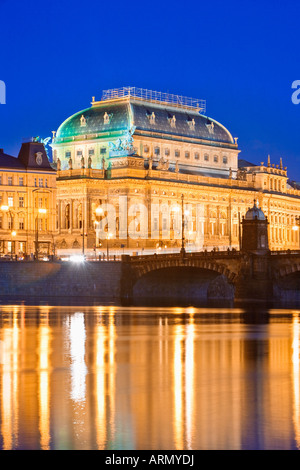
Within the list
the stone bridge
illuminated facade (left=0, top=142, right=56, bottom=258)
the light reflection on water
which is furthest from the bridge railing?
the light reflection on water

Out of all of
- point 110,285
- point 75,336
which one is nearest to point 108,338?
point 75,336

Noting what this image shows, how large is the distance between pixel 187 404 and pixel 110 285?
93.1 m

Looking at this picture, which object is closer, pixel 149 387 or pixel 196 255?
pixel 149 387

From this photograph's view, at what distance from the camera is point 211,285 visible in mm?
138750

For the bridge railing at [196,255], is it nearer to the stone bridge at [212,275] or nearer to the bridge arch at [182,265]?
the stone bridge at [212,275]

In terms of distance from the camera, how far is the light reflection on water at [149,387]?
33.2 m

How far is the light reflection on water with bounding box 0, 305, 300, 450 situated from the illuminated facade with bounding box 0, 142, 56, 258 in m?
96.2

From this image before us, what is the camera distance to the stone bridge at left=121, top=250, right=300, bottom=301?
118m

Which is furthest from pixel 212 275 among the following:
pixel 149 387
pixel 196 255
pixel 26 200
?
pixel 149 387

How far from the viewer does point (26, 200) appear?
171 metres

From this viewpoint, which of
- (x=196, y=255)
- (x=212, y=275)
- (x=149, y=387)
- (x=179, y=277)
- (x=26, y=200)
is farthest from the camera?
(x=26, y=200)

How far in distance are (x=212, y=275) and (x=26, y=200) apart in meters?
46.1

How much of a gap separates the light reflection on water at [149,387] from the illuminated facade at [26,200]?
96.2 m

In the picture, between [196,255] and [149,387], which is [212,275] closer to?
[196,255]
